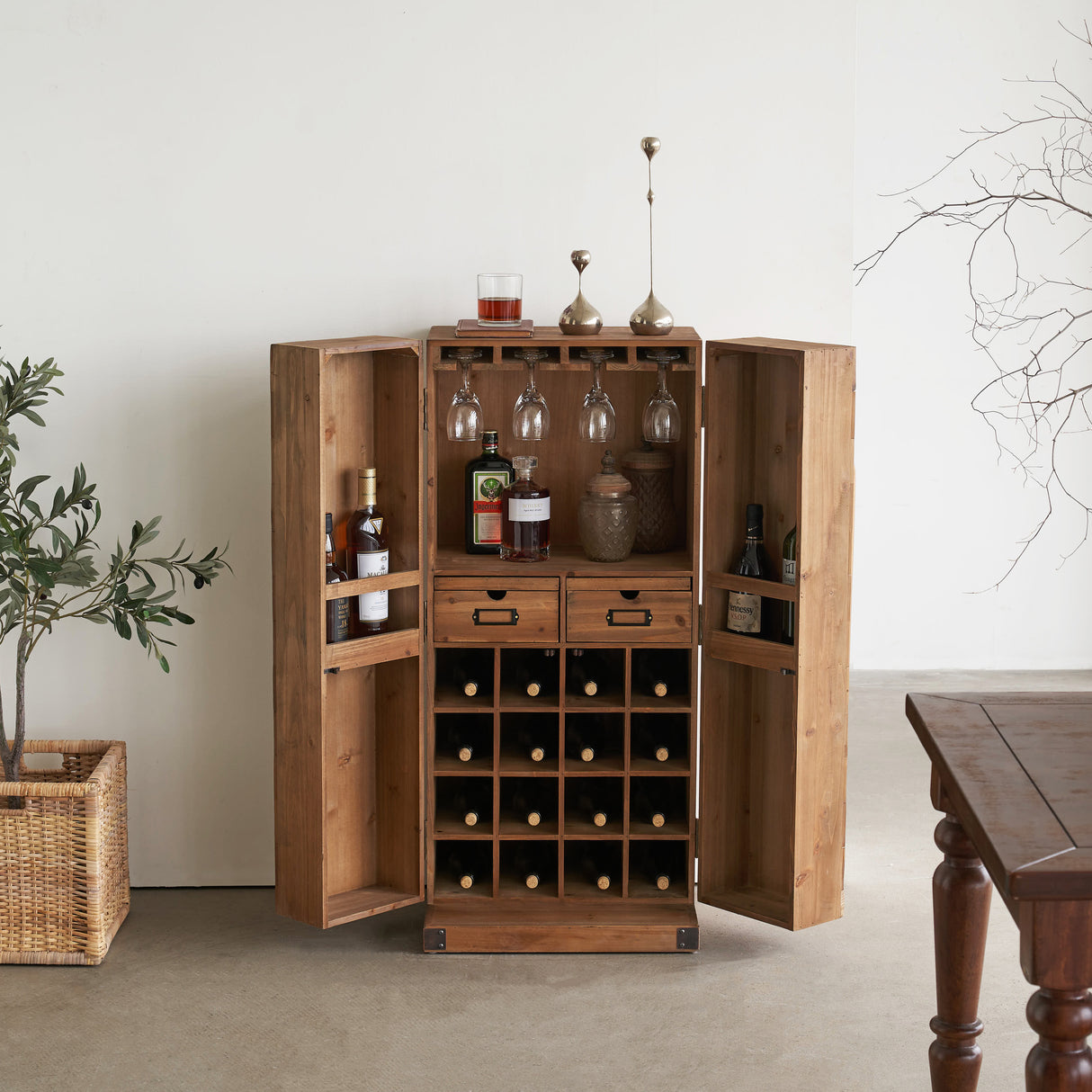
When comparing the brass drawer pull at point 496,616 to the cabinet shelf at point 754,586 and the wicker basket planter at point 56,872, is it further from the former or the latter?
the wicker basket planter at point 56,872

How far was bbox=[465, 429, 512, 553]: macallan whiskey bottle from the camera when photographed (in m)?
3.44

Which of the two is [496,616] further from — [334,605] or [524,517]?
[334,605]

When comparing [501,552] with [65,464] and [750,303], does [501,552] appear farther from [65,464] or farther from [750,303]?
[65,464]

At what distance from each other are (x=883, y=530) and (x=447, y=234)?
3.00 metres

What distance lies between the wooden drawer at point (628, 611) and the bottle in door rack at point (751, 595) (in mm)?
142

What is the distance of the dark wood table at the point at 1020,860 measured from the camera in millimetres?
1727

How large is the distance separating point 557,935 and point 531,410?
1400 mm

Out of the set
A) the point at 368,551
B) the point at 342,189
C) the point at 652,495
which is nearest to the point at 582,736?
the point at 652,495

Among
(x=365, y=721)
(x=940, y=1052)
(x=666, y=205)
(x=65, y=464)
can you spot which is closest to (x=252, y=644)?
(x=365, y=721)

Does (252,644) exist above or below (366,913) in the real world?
above

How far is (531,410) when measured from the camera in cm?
325

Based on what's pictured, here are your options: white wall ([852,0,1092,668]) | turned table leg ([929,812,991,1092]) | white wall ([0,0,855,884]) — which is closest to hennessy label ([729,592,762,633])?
white wall ([0,0,855,884])

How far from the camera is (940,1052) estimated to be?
2.40 metres

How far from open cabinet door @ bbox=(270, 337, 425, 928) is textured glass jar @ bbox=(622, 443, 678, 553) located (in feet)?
1.99
